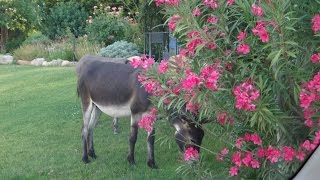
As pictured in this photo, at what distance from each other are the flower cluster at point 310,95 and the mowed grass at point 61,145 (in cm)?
157

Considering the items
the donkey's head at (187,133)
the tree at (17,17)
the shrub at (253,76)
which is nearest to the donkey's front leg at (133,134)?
the donkey's head at (187,133)

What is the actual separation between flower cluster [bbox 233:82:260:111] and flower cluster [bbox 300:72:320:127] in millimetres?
295

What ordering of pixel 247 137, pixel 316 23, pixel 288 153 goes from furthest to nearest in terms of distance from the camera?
pixel 247 137, pixel 288 153, pixel 316 23

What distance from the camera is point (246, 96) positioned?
359 cm

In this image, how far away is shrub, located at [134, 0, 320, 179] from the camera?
3.53 metres

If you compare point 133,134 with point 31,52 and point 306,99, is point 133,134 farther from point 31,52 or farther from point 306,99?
point 31,52

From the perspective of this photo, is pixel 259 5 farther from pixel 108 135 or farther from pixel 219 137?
pixel 108 135

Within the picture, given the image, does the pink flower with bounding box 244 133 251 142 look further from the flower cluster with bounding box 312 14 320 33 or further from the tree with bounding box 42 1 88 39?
the tree with bounding box 42 1 88 39

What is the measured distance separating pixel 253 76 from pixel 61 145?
206 inches

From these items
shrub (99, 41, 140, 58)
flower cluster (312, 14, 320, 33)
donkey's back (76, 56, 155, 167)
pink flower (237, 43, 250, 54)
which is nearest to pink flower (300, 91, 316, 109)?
flower cluster (312, 14, 320, 33)

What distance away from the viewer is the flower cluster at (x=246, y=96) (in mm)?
3582

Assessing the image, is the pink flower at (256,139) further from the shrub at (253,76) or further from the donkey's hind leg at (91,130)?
the donkey's hind leg at (91,130)

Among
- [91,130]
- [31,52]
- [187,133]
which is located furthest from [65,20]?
[187,133]

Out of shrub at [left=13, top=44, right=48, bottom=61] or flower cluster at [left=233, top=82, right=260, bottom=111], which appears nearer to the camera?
flower cluster at [left=233, top=82, right=260, bottom=111]
